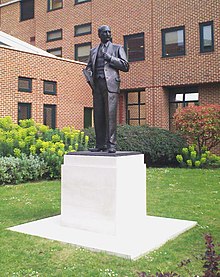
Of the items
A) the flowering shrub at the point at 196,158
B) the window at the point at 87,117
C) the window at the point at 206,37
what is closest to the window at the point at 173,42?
the window at the point at 206,37

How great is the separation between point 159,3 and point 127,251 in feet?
56.5

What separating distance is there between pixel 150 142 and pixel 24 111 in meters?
5.90

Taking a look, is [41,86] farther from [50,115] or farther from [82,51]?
[82,51]

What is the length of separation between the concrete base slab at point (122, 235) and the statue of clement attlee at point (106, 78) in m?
1.40

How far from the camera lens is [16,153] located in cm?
1164

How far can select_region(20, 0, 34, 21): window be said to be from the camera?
81.2 feet

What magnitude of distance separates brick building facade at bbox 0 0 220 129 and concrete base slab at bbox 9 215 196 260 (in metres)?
13.2

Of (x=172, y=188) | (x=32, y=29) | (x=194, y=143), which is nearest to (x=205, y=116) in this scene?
(x=194, y=143)

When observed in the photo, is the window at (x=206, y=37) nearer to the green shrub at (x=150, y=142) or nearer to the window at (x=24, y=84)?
the green shrub at (x=150, y=142)

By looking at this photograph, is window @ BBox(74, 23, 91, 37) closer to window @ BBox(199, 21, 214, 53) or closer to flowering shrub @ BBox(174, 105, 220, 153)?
window @ BBox(199, 21, 214, 53)

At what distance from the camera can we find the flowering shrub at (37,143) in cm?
1195

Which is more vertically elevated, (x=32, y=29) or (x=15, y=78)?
(x=32, y=29)

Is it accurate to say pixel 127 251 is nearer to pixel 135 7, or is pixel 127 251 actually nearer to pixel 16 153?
pixel 16 153

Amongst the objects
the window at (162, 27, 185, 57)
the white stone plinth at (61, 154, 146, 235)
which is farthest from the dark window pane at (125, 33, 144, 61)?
the white stone plinth at (61, 154, 146, 235)
